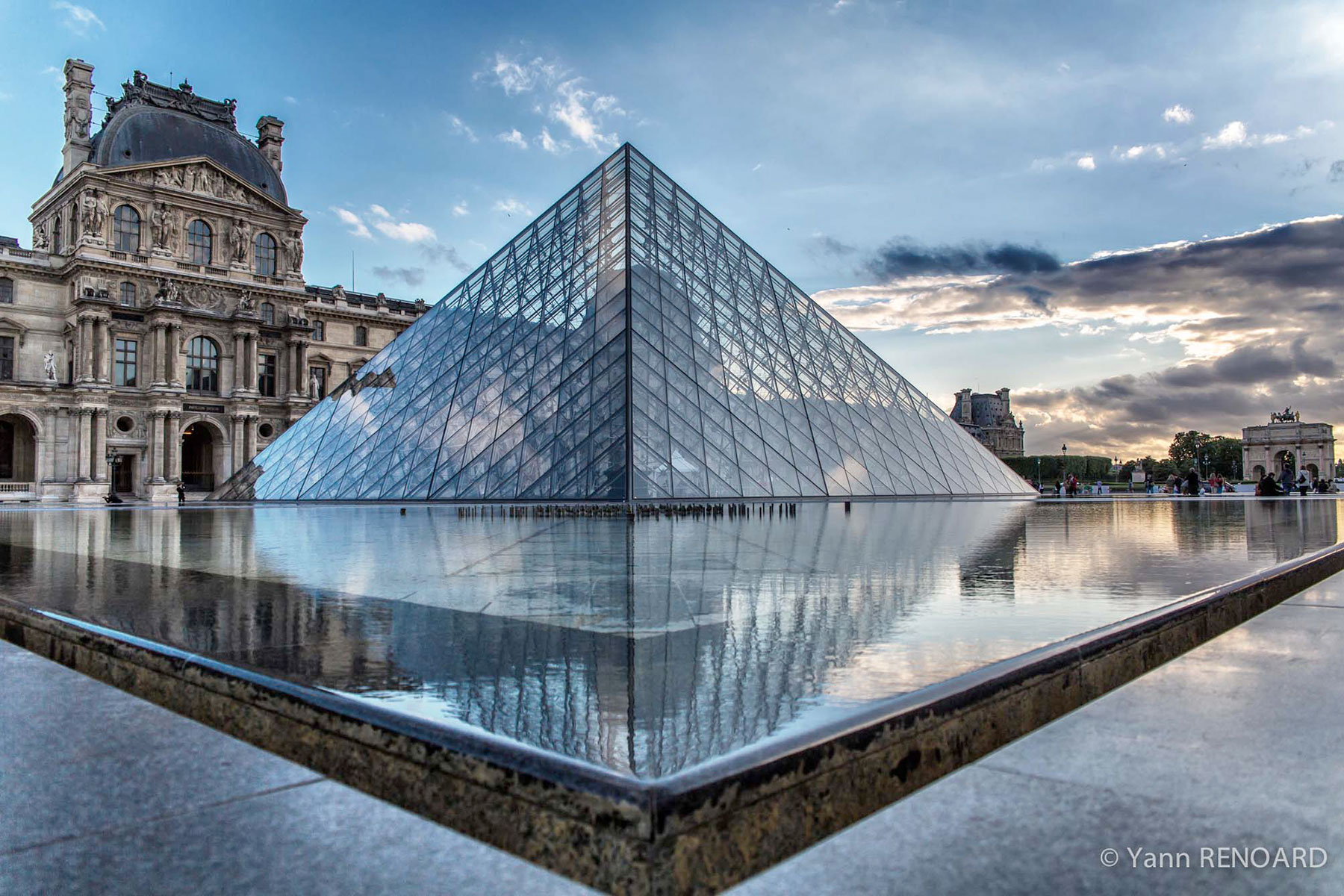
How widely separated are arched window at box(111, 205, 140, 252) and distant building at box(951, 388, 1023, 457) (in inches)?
5546

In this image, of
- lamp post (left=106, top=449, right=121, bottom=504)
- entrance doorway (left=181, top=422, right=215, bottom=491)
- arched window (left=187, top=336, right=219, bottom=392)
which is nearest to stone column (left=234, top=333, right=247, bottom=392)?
arched window (left=187, top=336, right=219, bottom=392)

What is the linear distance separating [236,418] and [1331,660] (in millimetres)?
53882

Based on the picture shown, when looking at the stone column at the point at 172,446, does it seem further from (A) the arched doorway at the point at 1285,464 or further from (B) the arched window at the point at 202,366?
(A) the arched doorway at the point at 1285,464

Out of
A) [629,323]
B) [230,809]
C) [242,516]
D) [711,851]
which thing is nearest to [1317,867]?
[711,851]

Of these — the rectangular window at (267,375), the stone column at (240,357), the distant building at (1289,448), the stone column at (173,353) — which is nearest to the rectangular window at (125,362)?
the stone column at (173,353)

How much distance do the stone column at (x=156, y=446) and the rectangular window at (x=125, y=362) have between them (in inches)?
91.3

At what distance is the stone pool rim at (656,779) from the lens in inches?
60.2

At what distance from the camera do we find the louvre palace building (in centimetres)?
4416

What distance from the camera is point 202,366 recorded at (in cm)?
4959

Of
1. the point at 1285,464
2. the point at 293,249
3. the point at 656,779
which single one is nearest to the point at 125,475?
the point at 293,249

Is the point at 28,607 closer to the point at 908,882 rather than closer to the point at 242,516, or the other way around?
the point at 908,882

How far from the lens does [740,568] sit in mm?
6305

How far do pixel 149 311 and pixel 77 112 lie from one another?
1319 cm
